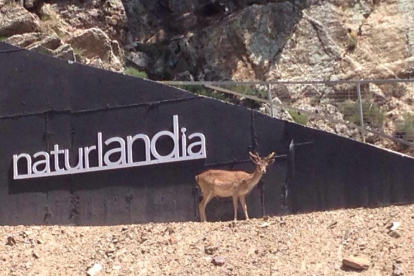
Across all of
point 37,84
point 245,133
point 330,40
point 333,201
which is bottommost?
point 333,201

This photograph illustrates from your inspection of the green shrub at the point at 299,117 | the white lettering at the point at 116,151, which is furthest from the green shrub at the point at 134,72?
the white lettering at the point at 116,151

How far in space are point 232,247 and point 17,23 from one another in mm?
12961

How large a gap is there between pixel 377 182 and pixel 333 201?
2.82 ft

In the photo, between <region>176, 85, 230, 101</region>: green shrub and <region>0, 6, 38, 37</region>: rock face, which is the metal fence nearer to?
<region>176, 85, 230, 101</region>: green shrub

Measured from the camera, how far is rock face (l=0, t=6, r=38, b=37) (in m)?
27.7

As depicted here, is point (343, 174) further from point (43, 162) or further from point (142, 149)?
point (43, 162)

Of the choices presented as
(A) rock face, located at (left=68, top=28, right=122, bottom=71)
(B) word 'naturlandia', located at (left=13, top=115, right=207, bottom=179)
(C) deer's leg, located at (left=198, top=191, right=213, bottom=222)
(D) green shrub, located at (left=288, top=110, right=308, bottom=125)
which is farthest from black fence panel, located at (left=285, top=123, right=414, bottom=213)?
(A) rock face, located at (left=68, top=28, right=122, bottom=71)

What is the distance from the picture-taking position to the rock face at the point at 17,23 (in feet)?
90.8

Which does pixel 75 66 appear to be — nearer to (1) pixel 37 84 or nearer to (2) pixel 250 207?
(1) pixel 37 84

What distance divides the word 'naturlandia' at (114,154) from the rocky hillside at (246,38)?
24.9 feet

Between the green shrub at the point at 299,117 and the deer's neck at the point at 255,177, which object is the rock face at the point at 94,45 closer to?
the green shrub at the point at 299,117

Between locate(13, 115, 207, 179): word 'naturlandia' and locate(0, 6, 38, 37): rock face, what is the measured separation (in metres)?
8.54

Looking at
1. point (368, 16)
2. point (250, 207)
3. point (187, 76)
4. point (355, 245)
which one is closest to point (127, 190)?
point (250, 207)

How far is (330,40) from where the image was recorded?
29.4 metres
